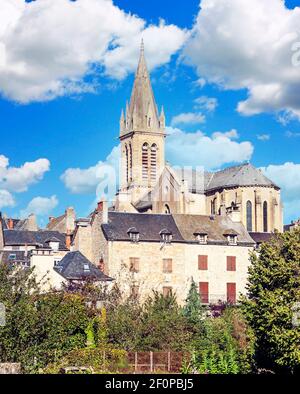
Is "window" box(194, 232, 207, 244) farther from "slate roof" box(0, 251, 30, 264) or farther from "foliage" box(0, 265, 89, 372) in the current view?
"foliage" box(0, 265, 89, 372)

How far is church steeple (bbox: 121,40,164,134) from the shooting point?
4107 inches

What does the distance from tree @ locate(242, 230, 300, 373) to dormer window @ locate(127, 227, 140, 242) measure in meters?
18.5

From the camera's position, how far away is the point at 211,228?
2224 inches

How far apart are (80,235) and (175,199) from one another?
993 inches

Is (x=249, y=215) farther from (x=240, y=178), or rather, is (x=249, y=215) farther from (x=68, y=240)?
(x=68, y=240)

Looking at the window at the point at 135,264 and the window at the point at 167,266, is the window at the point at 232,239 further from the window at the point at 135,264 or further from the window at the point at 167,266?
the window at the point at 135,264

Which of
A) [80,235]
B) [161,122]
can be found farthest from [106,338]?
[161,122]

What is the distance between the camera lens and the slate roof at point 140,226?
172ft

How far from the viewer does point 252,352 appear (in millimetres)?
33719

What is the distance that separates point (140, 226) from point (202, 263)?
5073 millimetres

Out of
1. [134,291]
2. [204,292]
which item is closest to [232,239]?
[204,292]

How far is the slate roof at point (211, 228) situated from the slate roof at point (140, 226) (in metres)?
0.66

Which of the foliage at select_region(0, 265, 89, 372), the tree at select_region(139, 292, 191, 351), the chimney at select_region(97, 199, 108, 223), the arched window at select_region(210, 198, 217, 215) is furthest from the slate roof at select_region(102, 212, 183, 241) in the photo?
the arched window at select_region(210, 198, 217, 215)

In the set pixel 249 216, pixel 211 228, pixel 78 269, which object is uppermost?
pixel 249 216
